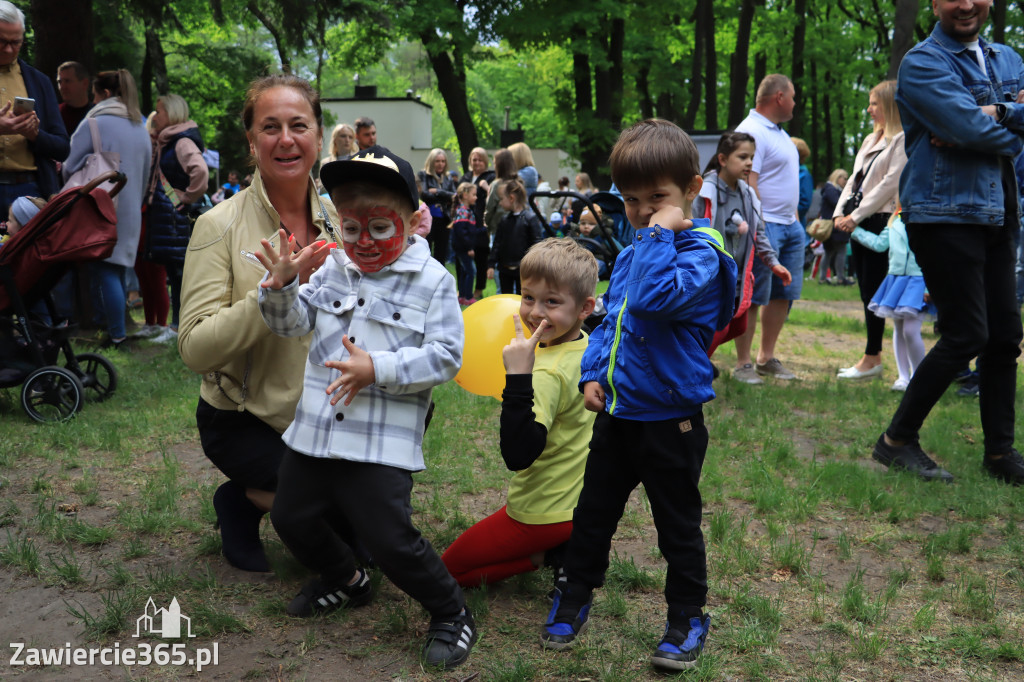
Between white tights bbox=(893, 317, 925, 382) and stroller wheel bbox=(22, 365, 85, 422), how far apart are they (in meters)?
5.98

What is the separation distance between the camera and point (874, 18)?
30609 millimetres

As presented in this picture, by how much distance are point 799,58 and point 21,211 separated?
24631 mm

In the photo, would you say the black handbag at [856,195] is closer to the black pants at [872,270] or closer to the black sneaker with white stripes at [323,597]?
the black pants at [872,270]

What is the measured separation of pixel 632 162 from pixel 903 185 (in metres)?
2.69

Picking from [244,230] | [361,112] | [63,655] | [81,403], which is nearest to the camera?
[63,655]

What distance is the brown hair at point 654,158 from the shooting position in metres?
2.74

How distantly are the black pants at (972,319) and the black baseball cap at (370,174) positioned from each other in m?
3.03

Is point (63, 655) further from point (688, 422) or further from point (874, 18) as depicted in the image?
point (874, 18)

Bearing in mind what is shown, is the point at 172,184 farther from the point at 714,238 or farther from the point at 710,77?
the point at 710,77

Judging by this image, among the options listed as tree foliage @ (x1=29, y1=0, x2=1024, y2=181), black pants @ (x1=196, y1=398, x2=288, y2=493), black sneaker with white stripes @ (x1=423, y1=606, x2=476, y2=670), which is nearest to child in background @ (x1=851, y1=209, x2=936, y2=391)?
black sneaker with white stripes @ (x1=423, y1=606, x2=476, y2=670)

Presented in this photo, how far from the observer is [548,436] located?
3375mm

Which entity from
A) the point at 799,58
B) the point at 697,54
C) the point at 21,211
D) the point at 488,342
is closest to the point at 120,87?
the point at 21,211

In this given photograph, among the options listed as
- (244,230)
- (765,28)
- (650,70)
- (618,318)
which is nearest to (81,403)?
(244,230)

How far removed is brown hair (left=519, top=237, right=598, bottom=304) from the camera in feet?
10.7
